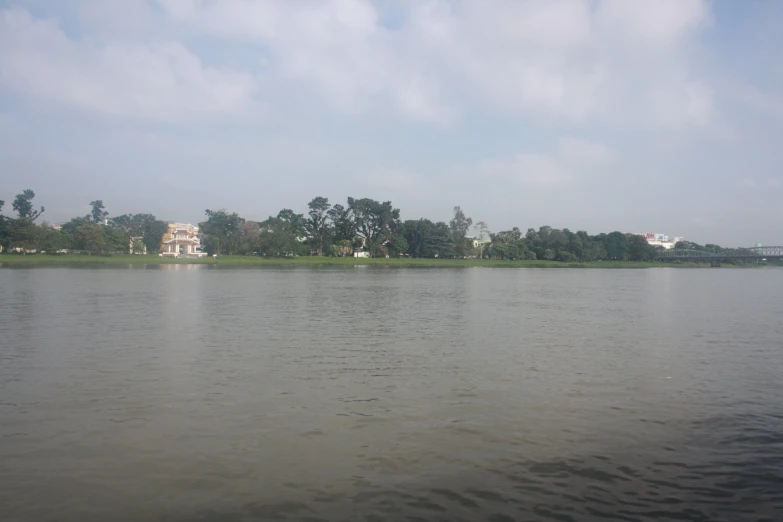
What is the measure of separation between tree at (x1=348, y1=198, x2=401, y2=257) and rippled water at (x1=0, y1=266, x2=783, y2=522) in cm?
10314

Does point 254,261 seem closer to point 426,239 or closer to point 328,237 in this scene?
point 328,237

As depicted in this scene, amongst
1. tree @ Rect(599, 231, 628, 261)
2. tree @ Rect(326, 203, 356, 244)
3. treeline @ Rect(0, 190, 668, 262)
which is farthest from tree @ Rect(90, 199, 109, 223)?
tree @ Rect(599, 231, 628, 261)

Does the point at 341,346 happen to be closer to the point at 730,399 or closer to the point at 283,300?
the point at 730,399

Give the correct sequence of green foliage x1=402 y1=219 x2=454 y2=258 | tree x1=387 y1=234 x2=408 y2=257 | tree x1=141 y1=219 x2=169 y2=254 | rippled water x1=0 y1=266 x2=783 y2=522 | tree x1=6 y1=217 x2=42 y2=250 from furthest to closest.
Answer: tree x1=141 y1=219 x2=169 y2=254
green foliage x1=402 y1=219 x2=454 y2=258
tree x1=387 y1=234 x2=408 y2=257
tree x1=6 y1=217 x2=42 y2=250
rippled water x1=0 y1=266 x2=783 y2=522

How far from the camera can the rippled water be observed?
7.05 meters

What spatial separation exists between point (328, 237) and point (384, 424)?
376ft

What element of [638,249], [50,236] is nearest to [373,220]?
[50,236]

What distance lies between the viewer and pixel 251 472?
781 centimetres

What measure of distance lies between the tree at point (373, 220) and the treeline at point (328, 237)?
Result: 0.72ft

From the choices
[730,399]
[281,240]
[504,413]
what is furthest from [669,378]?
[281,240]

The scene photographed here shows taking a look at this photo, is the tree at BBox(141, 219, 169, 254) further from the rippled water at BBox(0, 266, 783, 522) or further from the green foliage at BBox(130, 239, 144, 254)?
the rippled water at BBox(0, 266, 783, 522)

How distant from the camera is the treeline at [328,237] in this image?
99.8 meters

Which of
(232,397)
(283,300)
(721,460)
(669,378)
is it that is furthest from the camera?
(283,300)

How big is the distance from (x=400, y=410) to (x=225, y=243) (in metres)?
108
